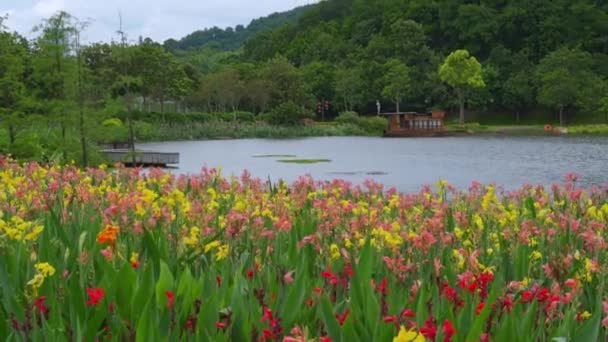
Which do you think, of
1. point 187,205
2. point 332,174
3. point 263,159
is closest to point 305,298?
point 187,205

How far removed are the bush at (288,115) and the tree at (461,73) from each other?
14656 millimetres

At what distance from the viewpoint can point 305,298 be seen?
2.13 metres

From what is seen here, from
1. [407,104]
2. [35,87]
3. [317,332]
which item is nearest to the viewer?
[317,332]

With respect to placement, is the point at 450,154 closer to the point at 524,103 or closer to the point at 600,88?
the point at 600,88

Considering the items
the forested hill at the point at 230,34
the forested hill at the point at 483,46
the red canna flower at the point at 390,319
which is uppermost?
the forested hill at the point at 230,34

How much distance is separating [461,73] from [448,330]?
210ft

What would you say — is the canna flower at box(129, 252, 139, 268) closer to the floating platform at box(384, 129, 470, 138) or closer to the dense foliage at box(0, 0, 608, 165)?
the dense foliage at box(0, 0, 608, 165)

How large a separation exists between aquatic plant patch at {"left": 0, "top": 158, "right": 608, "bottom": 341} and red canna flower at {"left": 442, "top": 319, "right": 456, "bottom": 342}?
2cm

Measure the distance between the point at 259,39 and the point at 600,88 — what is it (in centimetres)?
5422

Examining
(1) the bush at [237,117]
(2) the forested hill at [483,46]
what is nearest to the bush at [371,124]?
(1) the bush at [237,117]

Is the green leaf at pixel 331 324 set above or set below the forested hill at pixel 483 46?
below

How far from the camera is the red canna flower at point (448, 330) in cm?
149

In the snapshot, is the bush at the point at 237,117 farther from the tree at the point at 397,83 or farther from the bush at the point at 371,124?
the tree at the point at 397,83

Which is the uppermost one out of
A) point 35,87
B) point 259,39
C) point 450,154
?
point 259,39
